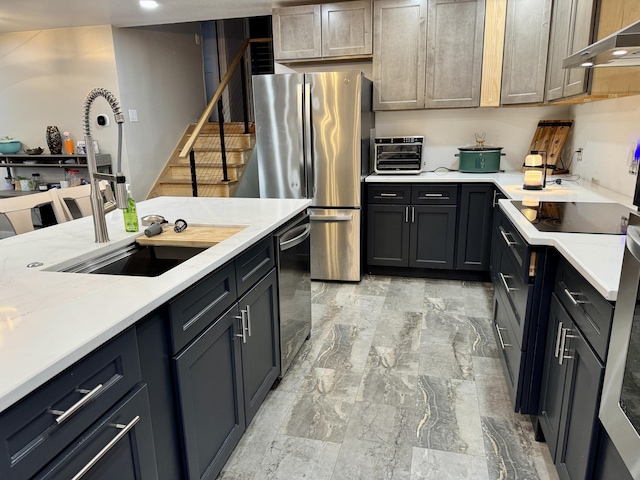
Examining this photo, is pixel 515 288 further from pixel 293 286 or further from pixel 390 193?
pixel 390 193

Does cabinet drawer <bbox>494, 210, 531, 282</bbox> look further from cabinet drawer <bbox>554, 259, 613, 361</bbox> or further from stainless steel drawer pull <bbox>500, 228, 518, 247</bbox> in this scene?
cabinet drawer <bbox>554, 259, 613, 361</bbox>

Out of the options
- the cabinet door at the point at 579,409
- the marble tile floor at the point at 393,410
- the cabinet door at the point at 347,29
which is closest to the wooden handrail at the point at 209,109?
the cabinet door at the point at 347,29

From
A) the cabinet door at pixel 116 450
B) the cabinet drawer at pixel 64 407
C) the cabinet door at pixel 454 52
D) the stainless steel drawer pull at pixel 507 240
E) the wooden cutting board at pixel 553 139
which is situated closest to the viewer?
the cabinet drawer at pixel 64 407

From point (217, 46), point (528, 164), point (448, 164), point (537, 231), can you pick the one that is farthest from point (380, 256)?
point (217, 46)

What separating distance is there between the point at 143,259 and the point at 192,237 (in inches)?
8.7

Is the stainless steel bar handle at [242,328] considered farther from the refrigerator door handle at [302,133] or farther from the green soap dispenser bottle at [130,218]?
the refrigerator door handle at [302,133]

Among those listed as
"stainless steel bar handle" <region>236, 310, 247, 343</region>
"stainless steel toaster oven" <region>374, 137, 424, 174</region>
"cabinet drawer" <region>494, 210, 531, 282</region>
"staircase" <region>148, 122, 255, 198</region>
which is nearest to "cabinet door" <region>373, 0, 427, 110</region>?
"stainless steel toaster oven" <region>374, 137, 424, 174</region>

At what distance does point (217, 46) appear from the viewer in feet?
21.8

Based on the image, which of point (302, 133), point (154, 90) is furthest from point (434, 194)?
point (154, 90)

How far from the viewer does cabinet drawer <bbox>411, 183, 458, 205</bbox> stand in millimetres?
3658

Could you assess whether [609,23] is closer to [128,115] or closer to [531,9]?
[531,9]

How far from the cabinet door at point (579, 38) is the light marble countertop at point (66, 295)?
73.2 inches

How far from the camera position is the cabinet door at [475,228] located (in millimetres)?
3615

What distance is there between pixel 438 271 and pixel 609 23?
2.25 metres
